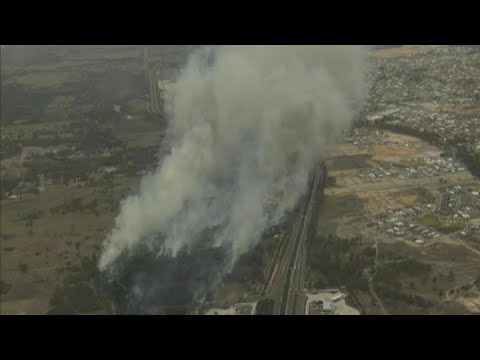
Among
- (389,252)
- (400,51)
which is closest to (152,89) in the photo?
(389,252)

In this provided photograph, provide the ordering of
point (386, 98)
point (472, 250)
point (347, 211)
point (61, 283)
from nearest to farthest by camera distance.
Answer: point (61, 283)
point (472, 250)
point (347, 211)
point (386, 98)

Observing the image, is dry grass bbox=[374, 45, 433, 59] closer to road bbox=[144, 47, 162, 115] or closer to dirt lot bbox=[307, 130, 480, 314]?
road bbox=[144, 47, 162, 115]

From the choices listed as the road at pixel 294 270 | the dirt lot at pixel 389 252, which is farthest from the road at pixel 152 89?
the road at pixel 294 270

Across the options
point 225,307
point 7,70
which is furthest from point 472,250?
point 7,70

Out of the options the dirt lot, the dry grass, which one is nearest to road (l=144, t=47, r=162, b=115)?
the dirt lot

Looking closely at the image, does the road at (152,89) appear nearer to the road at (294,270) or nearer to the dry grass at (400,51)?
the road at (294,270)

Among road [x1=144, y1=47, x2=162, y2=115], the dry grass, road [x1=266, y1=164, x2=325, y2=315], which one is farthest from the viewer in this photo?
the dry grass

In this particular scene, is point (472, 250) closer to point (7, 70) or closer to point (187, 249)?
point (187, 249)

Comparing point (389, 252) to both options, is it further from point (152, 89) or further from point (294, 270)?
point (152, 89)
